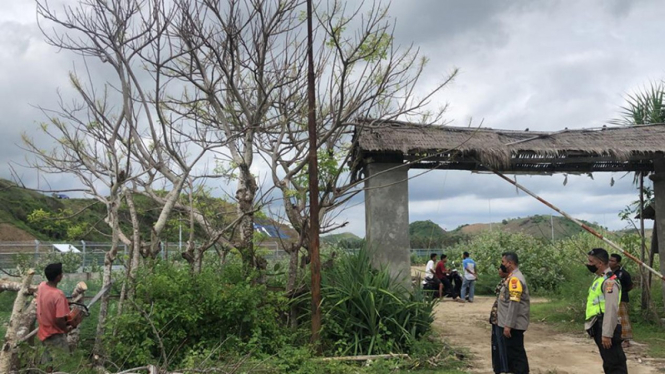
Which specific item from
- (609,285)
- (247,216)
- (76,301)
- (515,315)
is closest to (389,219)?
(247,216)

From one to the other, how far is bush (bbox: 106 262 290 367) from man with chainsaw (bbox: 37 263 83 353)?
809mm

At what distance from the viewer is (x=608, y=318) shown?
5.56 metres

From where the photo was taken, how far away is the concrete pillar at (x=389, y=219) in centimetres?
895

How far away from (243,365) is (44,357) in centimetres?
202

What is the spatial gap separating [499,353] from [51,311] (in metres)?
4.89

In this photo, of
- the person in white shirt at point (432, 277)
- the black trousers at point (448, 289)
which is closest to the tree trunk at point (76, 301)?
the person in white shirt at point (432, 277)

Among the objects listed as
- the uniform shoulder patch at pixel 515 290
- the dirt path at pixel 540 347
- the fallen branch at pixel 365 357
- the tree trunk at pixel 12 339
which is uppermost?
the uniform shoulder patch at pixel 515 290

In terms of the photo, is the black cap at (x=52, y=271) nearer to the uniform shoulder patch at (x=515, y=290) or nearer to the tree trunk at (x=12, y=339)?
the tree trunk at (x=12, y=339)

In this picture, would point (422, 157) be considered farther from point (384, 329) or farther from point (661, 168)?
point (661, 168)

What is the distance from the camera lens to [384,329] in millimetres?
7578

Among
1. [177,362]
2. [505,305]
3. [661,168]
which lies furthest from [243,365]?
[661,168]

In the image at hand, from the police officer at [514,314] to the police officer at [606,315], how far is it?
67cm

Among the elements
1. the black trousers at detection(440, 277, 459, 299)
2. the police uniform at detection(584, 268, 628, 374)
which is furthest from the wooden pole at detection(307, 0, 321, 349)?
the black trousers at detection(440, 277, 459, 299)

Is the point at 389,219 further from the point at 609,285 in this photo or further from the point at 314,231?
the point at 609,285
